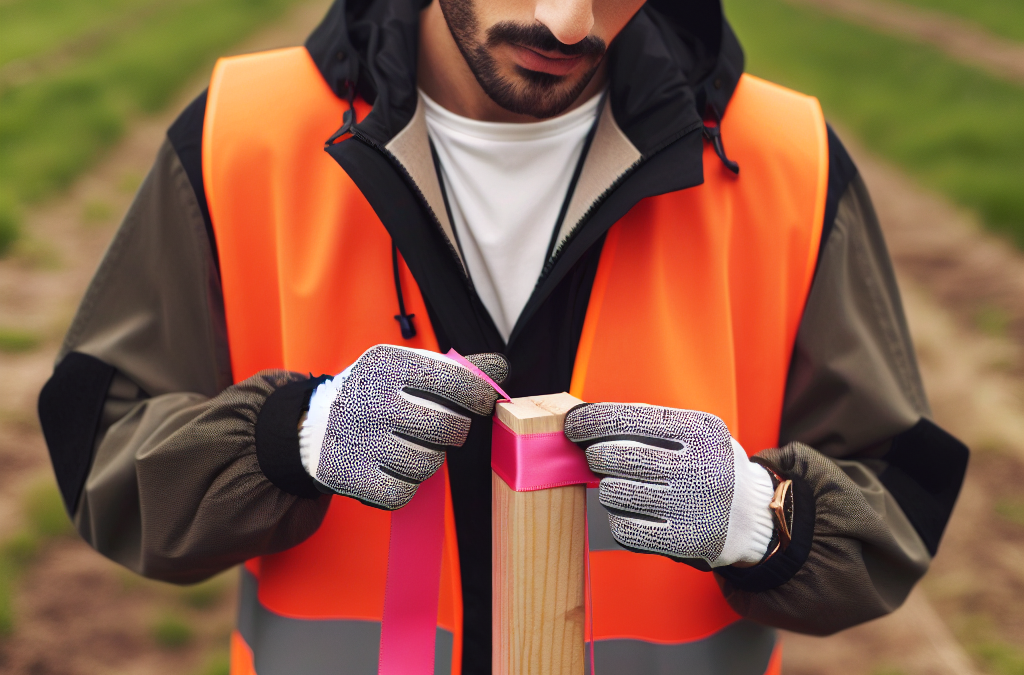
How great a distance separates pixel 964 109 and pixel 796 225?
24.6ft

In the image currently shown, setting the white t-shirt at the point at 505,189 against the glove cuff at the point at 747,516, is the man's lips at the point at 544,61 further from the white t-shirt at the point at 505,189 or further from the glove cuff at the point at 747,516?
the glove cuff at the point at 747,516

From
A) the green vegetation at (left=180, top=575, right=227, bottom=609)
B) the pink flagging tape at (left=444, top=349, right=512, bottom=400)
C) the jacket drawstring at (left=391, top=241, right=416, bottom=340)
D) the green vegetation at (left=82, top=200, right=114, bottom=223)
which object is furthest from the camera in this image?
the green vegetation at (left=82, top=200, right=114, bottom=223)

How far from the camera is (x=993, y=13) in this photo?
11.0 metres

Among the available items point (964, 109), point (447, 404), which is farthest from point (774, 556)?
point (964, 109)

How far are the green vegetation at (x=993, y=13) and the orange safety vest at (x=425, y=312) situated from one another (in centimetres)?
1003

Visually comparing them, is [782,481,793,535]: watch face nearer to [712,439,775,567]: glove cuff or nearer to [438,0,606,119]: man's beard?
[712,439,775,567]: glove cuff

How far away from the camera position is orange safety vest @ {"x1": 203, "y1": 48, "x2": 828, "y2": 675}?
1.62 meters

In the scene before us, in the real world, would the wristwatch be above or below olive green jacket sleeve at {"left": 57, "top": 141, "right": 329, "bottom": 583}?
below

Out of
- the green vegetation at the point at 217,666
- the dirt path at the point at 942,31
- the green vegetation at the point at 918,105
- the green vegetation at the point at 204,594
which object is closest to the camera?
the green vegetation at the point at 217,666

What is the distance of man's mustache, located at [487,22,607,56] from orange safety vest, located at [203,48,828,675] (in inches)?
11.0

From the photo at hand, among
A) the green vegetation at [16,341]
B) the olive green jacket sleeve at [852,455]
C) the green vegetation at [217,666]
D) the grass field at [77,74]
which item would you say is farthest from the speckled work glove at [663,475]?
the grass field at [77,74]

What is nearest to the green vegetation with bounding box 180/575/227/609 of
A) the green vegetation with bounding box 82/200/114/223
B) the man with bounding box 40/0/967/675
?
the man with bounding box 40/0/967/675

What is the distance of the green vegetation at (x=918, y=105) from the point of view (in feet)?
22.3

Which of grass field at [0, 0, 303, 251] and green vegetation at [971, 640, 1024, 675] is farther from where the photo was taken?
grass field at [0, 0, 303, 251]
